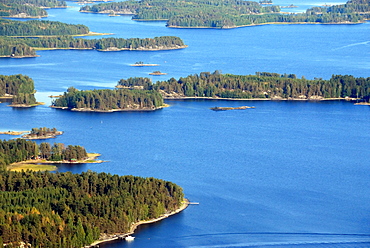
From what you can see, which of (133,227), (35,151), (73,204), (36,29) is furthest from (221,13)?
(133,227)

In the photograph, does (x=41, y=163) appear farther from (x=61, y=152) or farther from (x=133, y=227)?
(x=133, y=227)

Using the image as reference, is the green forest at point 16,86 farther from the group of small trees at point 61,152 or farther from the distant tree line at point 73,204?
the distant tree line at point 73,204

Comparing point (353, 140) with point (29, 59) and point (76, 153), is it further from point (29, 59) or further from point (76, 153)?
point (29, 59)

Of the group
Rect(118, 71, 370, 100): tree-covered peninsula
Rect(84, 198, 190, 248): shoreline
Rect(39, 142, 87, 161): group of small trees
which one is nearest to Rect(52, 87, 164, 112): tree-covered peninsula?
Rect(118, 71, 370, 100): tree-covered peninsula

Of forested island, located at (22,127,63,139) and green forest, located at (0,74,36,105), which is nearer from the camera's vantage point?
forested island, located at (22,127,63,139)

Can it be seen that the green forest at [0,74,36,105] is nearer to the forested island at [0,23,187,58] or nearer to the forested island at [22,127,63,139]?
the forested island at [22,127,63,139]

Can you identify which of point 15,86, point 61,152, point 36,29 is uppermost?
point 36,29

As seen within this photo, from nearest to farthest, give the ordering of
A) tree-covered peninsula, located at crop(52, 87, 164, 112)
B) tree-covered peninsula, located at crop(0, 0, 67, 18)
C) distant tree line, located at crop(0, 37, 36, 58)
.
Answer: tree-covered peninsula, located at crop(52, 87, 164, 112)
distant tree line, located at crop(0, 37, 36, 58)
tree-covered peninsula, located at crop(0, 0, 67, 18)
